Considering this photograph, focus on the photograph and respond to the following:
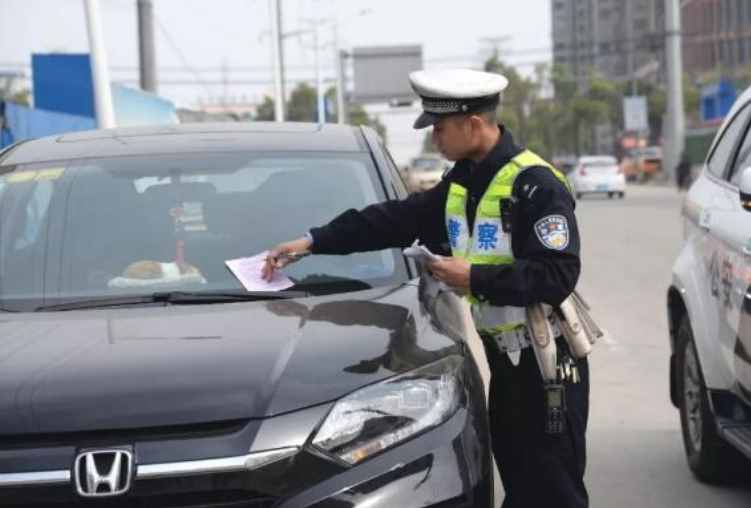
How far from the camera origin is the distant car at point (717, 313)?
14.7 ft

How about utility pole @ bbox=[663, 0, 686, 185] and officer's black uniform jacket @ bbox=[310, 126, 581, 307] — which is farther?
utility pole @ bbox=[663, 0, 686, 185]

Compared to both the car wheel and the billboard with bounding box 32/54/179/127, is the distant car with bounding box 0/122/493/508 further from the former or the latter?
the billboard with bounding box 32/54/179/127

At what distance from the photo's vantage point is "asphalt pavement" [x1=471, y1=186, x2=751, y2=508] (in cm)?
529

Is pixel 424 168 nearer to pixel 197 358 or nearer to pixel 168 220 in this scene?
pixel 168 220

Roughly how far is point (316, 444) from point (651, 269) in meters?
12.9

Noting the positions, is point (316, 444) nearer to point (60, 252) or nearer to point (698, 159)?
point (60, 252)

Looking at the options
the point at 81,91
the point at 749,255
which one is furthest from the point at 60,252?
the point at 81,91

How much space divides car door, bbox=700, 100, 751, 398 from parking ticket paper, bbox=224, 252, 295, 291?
5.55 ft

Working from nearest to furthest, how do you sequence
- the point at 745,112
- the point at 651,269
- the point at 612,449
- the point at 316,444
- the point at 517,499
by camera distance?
the point at 316,444, the point at 517,499, the point at 745,112, the point at 612,449, the point at 651,269

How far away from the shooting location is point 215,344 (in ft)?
10.4

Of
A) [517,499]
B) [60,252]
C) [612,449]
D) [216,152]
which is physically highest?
[216,152]

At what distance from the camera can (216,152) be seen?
4.38m

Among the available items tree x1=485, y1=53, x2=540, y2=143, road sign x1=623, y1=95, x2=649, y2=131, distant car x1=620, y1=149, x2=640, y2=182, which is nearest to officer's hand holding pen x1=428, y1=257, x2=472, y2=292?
distant car x1=620, y1=149, x2=640, y2=182

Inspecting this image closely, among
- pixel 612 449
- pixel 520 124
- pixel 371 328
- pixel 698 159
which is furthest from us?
pixel 520 124
